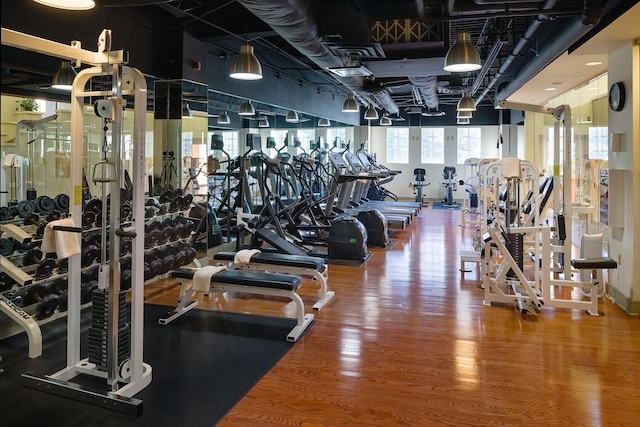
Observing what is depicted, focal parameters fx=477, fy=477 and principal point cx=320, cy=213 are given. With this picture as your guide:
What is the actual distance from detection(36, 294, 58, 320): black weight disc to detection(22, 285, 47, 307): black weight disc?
0.15 ft

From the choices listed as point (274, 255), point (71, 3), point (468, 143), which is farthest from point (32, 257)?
point (468, 143)

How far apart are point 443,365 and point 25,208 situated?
3.27m

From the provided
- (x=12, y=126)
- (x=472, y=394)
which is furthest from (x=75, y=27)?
(x=472, y=394)

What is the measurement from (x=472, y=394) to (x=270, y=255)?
7.75 feet

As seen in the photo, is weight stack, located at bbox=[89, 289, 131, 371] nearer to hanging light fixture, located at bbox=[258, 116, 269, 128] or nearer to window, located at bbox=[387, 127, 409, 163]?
hanging light fixture, located at bbox=[258, 116, 269, 128]

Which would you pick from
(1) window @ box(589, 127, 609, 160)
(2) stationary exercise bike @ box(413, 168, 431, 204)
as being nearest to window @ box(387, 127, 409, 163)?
(2) stationary exercise bike @ box(413, 168, 431, 204)

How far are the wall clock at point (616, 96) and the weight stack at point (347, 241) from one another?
3.19 metres

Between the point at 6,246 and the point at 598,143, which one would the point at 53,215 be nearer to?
the point at 6,246

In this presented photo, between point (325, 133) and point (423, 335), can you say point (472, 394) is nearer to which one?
point (423, 335)

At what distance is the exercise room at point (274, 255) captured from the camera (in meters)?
2.62

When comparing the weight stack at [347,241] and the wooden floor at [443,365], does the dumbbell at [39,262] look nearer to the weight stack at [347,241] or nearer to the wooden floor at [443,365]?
the wooden floor at [443,365]

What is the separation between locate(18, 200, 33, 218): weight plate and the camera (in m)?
3.61

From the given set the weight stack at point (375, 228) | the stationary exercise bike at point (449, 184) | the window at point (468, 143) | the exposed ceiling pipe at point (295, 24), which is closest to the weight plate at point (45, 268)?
the exposed ceiling pipe at point (295, 24)

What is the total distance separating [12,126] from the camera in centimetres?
377
